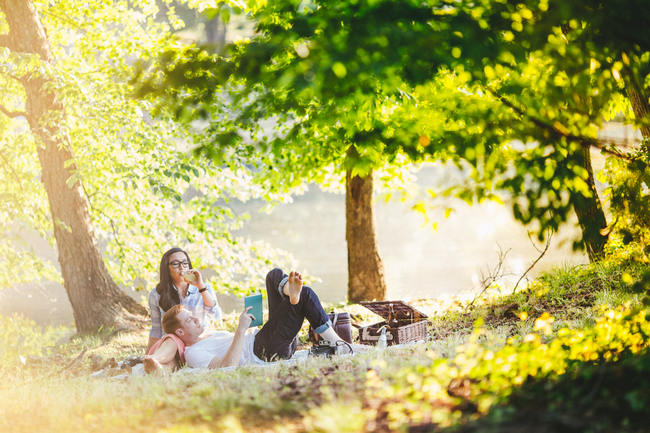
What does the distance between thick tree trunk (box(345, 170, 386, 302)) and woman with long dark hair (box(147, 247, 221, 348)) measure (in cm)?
507

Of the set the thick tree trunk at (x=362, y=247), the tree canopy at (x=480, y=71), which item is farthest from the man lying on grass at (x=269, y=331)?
the thick tree trunk at (x=362, y=247)

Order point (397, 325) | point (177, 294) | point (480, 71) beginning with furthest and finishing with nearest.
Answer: point (397, 325) → point (177, 294) → point (480, 71)

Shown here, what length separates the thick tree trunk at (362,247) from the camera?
38.2 feet

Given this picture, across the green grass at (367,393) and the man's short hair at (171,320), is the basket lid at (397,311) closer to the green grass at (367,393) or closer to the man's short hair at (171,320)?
the green grass at (367,393)

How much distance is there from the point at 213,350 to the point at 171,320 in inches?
23.8

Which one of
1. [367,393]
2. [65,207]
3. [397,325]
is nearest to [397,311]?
[397,325]

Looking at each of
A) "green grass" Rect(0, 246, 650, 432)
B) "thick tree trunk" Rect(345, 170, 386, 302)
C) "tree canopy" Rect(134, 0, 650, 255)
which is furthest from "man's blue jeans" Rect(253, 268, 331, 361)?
"thick tree trunk" Rect(345, 170, 386, 302)

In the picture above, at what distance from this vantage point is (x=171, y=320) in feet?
20.2

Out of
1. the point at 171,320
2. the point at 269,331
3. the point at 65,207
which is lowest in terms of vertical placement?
the point at 269,331

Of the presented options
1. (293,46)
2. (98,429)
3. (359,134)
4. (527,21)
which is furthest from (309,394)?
(527,21)

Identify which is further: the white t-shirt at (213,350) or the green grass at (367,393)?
the white t-shirt at (213,350)

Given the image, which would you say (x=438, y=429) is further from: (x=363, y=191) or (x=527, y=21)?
(x=363, y=191)

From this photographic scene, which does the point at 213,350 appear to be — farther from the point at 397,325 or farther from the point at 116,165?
the point at 116,165

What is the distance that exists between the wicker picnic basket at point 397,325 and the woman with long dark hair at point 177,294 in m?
2.07
